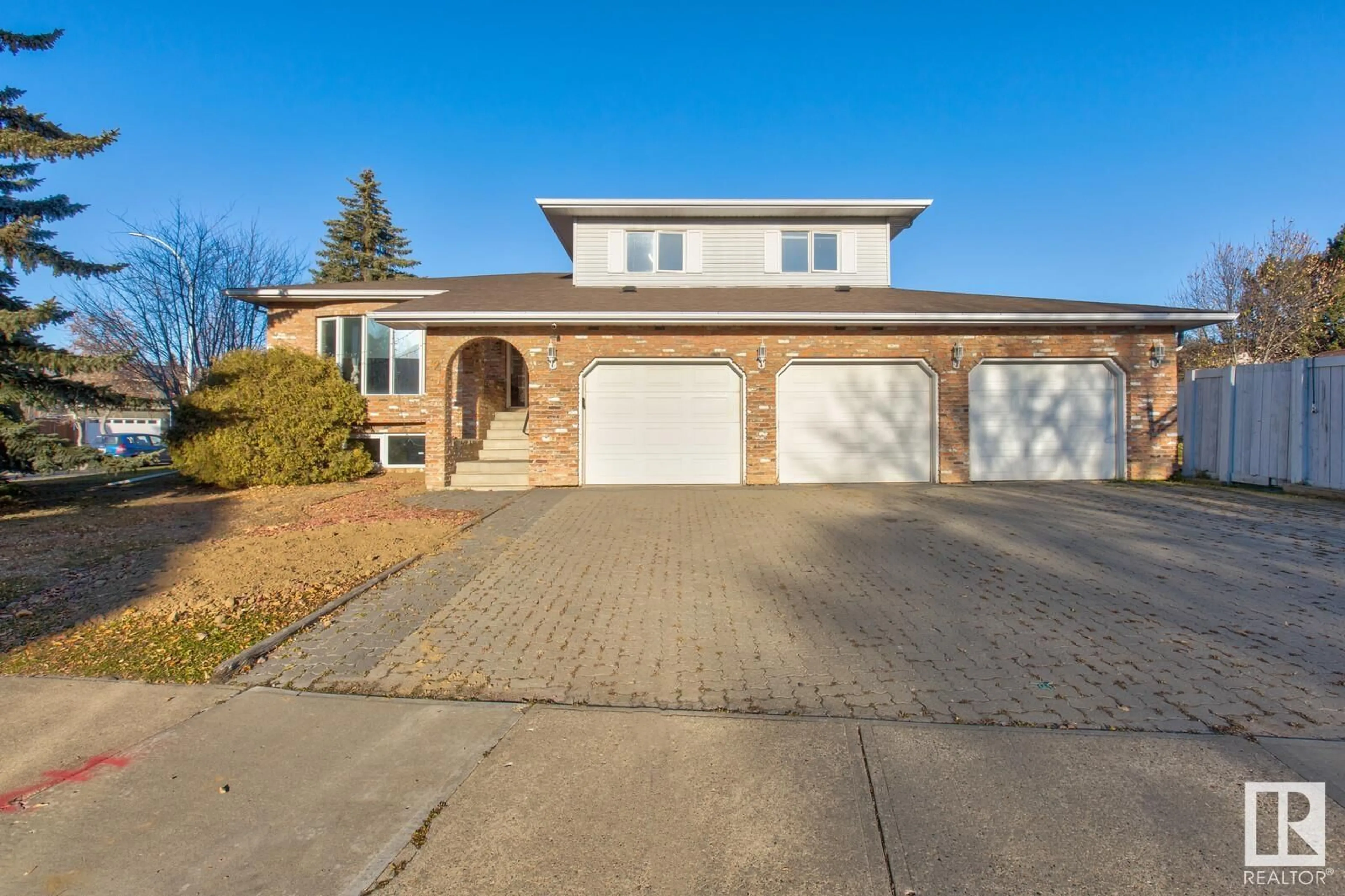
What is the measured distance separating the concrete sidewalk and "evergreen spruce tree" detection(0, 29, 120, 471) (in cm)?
942

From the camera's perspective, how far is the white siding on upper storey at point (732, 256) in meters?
14.9

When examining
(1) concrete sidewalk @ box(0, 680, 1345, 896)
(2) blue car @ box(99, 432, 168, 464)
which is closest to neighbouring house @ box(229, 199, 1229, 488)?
(1) concrete sidewalk @ box(0, 680, 1345, 896)

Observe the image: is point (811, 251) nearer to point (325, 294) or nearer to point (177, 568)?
point (325, 294)

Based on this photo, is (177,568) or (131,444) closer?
(177,568)

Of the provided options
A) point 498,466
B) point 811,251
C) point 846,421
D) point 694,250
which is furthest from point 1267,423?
point 498,466

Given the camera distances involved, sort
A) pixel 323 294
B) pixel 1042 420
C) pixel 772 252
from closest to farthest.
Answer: pixel 1042 420, pixel 323 294, pixel 772 252

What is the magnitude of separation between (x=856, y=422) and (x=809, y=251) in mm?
5206

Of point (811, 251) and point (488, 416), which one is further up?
point (811, 251)

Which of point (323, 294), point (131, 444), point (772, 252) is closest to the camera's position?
point (323, 294)

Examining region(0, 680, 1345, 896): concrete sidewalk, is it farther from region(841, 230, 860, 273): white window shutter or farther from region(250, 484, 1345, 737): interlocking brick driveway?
region(841, 230, 860, 273): white window shutter

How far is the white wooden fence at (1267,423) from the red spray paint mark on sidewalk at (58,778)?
559 inches

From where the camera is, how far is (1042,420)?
39.9 feet

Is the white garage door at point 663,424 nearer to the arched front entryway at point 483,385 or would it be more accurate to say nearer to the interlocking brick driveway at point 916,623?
the arched front entryway at point 483,385

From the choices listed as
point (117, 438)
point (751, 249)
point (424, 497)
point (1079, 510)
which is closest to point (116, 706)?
point (424, 497)
